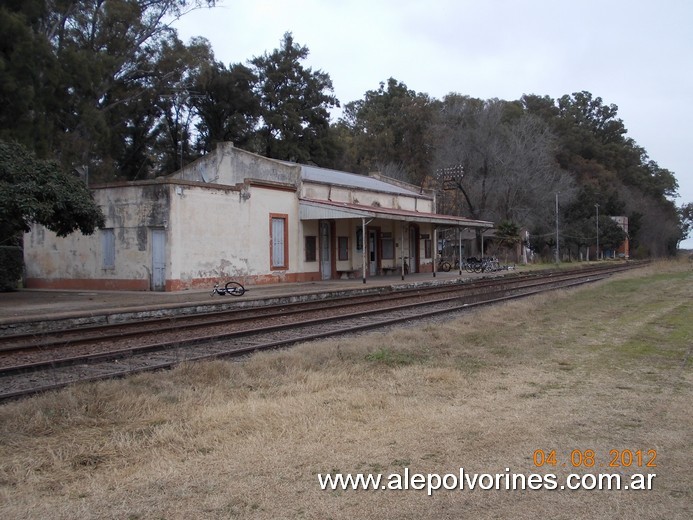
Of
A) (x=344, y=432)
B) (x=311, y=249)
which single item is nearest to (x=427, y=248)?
(x=311, y=249)

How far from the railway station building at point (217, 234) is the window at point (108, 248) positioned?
38 mm

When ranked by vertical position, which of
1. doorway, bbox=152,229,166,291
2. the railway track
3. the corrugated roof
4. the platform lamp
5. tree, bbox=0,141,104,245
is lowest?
the railway track

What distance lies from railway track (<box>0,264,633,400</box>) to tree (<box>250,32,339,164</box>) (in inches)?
1301

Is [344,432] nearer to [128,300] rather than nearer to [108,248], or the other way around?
[128,300]

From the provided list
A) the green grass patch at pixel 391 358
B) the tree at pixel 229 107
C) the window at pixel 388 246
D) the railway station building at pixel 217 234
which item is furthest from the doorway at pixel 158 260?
the tree at pixel 229 107

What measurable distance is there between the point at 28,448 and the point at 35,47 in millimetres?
24521

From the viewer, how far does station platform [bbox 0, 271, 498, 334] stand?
1555 cm

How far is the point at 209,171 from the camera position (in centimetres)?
3044

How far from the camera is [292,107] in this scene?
50125 mm

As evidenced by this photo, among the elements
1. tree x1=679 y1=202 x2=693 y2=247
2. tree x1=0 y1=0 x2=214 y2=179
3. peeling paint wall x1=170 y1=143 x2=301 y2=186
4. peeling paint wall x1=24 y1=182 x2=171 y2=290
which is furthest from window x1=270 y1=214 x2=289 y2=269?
tree x1=679 y1=202 x2=693 y2=247

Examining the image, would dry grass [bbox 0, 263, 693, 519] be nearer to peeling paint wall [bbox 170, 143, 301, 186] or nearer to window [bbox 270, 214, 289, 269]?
window [bbox 270, 214, 289, 269]

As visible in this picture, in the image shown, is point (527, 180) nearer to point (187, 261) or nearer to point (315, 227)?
point (315, 227)

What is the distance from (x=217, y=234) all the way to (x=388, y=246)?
42.4 feet

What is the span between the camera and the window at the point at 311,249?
90.8 feet
